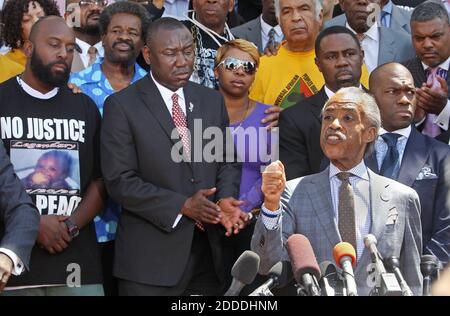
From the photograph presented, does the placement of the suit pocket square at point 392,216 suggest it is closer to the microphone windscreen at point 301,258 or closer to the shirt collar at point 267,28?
the microphone windscreen at point 301,258

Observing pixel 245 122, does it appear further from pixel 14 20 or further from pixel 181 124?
pixel 14 20

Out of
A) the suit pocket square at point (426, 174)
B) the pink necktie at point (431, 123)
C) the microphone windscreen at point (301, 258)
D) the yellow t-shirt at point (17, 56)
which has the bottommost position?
the microphone windscreen at point (301, 258)

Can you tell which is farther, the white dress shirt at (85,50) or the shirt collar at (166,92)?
the white dress shirt at (85,50)

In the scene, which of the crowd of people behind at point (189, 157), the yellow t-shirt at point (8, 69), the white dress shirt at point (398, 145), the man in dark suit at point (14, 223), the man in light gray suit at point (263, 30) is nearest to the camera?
the man in dark suit at point (14, 223)

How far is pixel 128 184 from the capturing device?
700cm

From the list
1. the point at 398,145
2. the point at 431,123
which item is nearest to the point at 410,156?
the point at 398,145

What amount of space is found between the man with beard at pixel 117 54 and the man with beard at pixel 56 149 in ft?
1.46

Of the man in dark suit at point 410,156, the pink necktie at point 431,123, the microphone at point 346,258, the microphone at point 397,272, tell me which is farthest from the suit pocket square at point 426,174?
the microphone at point 346,258

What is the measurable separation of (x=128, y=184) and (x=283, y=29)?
2.05 m

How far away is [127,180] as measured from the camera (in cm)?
701

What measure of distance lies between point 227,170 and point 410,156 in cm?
122

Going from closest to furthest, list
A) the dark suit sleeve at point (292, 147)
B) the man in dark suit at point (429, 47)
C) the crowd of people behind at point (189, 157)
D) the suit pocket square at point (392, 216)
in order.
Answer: the suit pocket square at point (392, 216) → the crowd of people behind at point (189, 157) → the dark suit sleeve at point (292, 147) → the man in dark suit at point (429, 47)

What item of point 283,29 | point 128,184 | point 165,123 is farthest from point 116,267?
point 283,29

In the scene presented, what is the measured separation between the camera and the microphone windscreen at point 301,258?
4699mm
